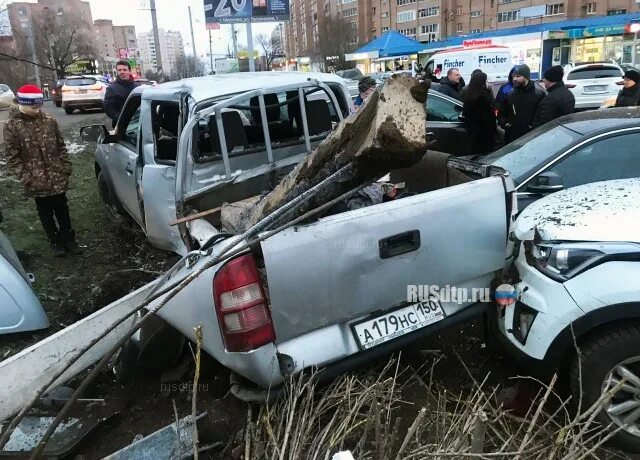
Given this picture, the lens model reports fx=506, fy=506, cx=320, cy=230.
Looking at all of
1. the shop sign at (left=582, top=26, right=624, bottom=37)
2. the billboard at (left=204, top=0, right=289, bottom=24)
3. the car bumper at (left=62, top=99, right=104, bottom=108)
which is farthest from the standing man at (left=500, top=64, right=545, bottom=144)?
the shop sign at (left=582, top=26, right=624, bottom=37)

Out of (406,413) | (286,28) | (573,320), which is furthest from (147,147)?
(286,28)

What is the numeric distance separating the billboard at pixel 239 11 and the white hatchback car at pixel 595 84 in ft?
30.1

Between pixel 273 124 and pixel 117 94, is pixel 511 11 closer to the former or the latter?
pixel 117 94

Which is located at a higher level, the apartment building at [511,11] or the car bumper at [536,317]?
the apartment building at [511,11]

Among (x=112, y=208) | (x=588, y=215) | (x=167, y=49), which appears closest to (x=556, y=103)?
(x=588, y=215)

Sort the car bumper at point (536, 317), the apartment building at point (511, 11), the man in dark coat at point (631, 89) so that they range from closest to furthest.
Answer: the car bumper at point (536, 317) → the man in dark coat at point (631, 89) → the apartment building at point (511, 11)

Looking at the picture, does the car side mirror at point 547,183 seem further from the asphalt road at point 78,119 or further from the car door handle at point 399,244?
the asphalt road at point 78,119

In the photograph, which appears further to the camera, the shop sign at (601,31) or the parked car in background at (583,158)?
the shop sign at (601,31)

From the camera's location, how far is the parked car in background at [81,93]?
20.9 meters

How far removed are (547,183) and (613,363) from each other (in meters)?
1.54

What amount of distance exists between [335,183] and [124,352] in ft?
5.04

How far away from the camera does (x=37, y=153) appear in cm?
512

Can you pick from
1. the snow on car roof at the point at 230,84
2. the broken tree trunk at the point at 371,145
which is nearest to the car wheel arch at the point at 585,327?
the broken tree trunk at the point at 371,145

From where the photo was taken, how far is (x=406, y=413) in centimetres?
266
